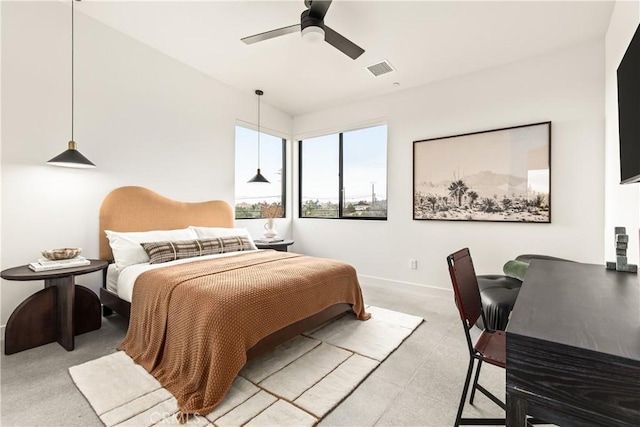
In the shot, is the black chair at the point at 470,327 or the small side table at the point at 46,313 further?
the small side table at the point at 46,313

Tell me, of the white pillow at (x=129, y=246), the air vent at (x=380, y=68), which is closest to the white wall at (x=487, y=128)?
the air vent at (x=380, y=68)

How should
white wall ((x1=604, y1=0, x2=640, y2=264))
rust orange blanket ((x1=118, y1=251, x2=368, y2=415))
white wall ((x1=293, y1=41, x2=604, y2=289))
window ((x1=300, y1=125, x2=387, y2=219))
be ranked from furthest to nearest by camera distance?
window ((x1=300, y1=125, x2=387, y2=219)), white wall ((x1=293, y1=41, x2=604, y2=289)), white wall ((x1=604, y1=0, x2=640, y2=264)), rust orange blanket ((x1=118, y1=251, x2=368, y2=415))

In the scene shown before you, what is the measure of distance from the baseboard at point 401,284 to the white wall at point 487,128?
37 mm

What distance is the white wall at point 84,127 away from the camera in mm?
2443

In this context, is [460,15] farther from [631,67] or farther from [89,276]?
[89,276]

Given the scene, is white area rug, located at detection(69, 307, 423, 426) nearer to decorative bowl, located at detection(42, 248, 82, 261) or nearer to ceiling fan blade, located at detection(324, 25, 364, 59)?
decorative bowl, located at detection(42, 248, 82, 261)

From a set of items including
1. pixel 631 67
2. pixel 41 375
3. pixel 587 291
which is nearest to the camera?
pixel 587 291

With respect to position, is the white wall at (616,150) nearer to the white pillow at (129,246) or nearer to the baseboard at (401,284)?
the baseboard at (401,284)

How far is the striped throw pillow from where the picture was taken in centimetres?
280

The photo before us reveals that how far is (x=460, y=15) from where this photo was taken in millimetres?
2604

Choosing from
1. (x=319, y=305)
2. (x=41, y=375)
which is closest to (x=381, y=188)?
(x=319, y=305)

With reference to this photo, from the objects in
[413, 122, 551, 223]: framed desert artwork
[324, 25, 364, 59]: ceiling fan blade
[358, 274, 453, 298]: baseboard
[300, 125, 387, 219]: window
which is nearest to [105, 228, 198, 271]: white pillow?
[324, 25, 364, 59]: ceiling fan blade

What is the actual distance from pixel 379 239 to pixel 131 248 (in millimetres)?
3171

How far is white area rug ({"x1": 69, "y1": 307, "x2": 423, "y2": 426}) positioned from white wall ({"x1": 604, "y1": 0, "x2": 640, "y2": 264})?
1.91 meters
